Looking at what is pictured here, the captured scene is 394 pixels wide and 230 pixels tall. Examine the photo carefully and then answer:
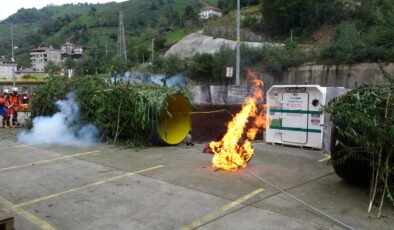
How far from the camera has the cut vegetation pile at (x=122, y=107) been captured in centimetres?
990

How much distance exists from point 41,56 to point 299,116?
141288mm

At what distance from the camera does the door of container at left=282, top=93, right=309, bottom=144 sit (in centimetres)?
952

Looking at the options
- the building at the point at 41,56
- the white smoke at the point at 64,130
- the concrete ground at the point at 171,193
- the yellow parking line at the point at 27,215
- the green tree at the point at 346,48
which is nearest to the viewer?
the yellow parking line at the point at 27,215

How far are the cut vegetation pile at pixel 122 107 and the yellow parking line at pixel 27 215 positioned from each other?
4.67 metres

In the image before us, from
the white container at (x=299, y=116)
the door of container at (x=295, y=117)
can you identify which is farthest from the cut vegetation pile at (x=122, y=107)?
the door of container at (x=295, y=117)

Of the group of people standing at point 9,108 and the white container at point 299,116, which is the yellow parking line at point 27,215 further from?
the group of people standing at point 9,108

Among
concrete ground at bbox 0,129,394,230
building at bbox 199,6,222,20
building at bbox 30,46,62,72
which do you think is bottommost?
concrete ground at bbox 0,129,394,230

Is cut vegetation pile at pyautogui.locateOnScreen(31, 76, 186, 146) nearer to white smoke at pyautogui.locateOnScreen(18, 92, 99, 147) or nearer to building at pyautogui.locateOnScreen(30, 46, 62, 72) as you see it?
white smoke at pyautogui.locateOnScreen(18, 92, 99, 147)

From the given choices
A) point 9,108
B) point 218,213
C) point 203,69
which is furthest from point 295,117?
point 203,69

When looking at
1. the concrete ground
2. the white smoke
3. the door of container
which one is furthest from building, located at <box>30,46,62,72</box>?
the concrete ground

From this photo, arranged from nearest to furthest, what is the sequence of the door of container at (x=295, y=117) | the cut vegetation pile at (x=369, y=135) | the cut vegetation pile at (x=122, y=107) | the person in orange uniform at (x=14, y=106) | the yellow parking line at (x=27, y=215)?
1. the yellow parking line at (x=27, y=215)
2. the cut vegetation pile at (x=369, y=135)
3. the door of container at (x=295, y=117)
4. the cut vegetation pile at (x=122, y=107)
5. the person in orange uniform at (x=14, y=106)

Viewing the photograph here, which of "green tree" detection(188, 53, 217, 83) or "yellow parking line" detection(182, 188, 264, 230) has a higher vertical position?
"green tree" detection(188, 53, 217, 83)

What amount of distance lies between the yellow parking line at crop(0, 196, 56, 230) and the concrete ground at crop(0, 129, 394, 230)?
0.5 inches

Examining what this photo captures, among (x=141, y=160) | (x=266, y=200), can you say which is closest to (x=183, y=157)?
(x=141, y=160)
